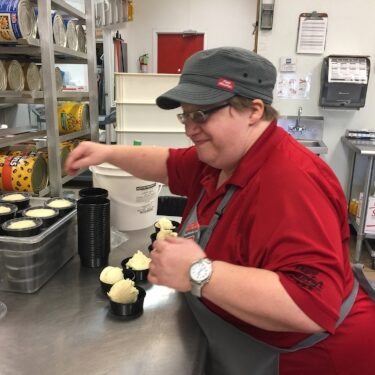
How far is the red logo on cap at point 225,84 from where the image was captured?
90 cm

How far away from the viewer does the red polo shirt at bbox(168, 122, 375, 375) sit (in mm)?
763

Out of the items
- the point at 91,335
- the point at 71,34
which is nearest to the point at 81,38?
the point at 71,34

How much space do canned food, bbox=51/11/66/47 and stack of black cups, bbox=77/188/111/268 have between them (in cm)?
83

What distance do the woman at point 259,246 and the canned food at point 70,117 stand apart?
109 cm

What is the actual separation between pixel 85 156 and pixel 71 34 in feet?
2.81

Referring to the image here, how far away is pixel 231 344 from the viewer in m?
0.97

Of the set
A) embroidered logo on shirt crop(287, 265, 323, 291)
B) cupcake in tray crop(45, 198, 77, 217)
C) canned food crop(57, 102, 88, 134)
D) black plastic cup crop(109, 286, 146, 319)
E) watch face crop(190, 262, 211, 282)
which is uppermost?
canned food crop(57, 102, 88, 134)

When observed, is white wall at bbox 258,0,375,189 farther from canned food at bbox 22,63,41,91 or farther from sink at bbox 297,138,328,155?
canned food at bbox 22,63,41,91

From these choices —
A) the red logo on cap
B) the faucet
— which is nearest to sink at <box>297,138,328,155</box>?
the faucet

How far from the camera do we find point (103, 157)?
145 cm

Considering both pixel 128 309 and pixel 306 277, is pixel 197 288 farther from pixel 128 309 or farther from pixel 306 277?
pixel 128 309

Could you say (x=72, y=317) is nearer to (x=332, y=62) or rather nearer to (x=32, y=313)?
(x=32, y=313)

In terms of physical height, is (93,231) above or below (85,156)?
below

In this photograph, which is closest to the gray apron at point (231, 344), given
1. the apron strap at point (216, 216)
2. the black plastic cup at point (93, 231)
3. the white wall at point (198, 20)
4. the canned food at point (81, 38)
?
the apron strap at point (216, 216)
